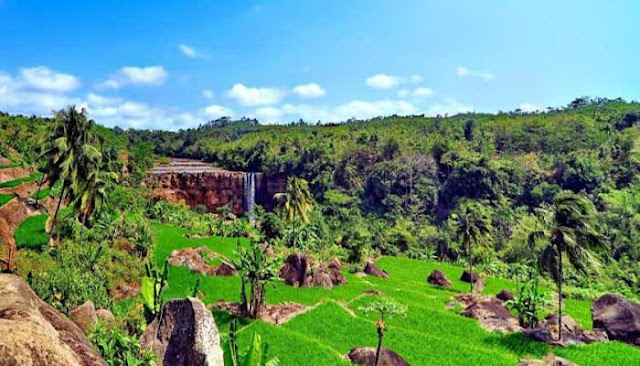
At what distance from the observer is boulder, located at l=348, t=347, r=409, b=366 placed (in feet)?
67.6

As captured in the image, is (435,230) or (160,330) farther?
(435,230)

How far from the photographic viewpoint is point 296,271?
121 feet

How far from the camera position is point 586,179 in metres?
76.5

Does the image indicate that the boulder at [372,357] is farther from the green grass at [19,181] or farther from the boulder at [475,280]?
the green grass at [19,181]

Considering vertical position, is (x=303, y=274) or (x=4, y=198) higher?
(x=4, y=198)

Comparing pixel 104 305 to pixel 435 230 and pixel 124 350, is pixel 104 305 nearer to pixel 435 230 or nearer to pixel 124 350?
pixel 124 350

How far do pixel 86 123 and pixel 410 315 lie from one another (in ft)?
85.6

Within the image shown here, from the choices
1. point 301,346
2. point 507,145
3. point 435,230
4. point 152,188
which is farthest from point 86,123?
point 507,145

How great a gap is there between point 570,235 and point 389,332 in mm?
11193

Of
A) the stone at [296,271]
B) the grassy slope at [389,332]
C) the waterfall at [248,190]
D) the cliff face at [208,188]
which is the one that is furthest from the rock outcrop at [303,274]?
the cliff face at [208,188]

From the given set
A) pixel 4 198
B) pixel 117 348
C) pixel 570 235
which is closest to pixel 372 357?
pixel 117 348

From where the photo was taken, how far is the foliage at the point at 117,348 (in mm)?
12695

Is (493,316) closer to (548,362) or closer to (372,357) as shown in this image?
(548,362)

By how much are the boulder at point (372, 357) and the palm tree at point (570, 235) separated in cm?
1038
